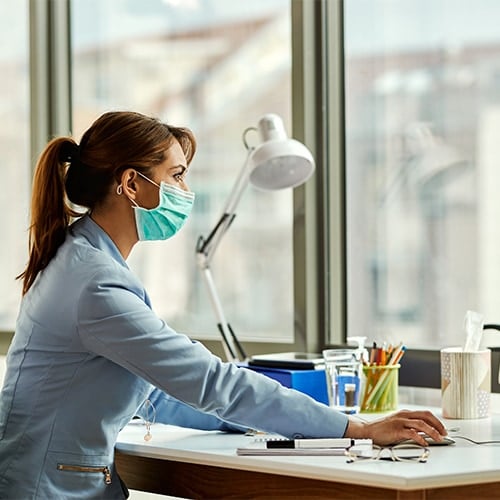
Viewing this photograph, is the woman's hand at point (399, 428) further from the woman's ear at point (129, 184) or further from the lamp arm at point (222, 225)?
the lamp arm at point (222, 225)

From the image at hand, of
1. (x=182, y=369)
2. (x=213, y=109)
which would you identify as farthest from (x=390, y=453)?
(x=213, y=109)

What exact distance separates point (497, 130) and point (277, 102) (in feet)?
2.25

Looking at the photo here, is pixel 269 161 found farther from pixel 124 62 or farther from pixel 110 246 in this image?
pixel 124 62

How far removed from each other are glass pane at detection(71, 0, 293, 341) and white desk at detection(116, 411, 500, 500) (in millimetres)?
910

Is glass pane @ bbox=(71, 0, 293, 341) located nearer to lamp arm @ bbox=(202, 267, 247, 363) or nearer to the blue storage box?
lamp arm @ bbox=(202, 267, 247, 363)

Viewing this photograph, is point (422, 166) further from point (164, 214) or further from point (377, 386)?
point (164, 214)

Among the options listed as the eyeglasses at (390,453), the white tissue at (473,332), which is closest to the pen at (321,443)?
the eyeglasses at (390,453)

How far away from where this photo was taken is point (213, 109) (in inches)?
121

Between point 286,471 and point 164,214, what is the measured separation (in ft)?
1.97

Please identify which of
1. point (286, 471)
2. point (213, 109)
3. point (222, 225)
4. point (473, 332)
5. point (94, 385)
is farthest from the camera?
point (213, 109)

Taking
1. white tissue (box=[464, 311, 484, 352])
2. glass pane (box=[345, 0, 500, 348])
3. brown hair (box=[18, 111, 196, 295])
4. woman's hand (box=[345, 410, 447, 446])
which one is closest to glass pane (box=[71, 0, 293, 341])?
glass pane (box=[345, 0, 500, 348])

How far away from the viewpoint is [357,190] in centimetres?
276

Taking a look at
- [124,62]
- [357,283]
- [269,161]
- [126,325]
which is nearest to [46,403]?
[126,325]

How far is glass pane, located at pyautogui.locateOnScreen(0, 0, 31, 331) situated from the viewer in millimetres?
3613
